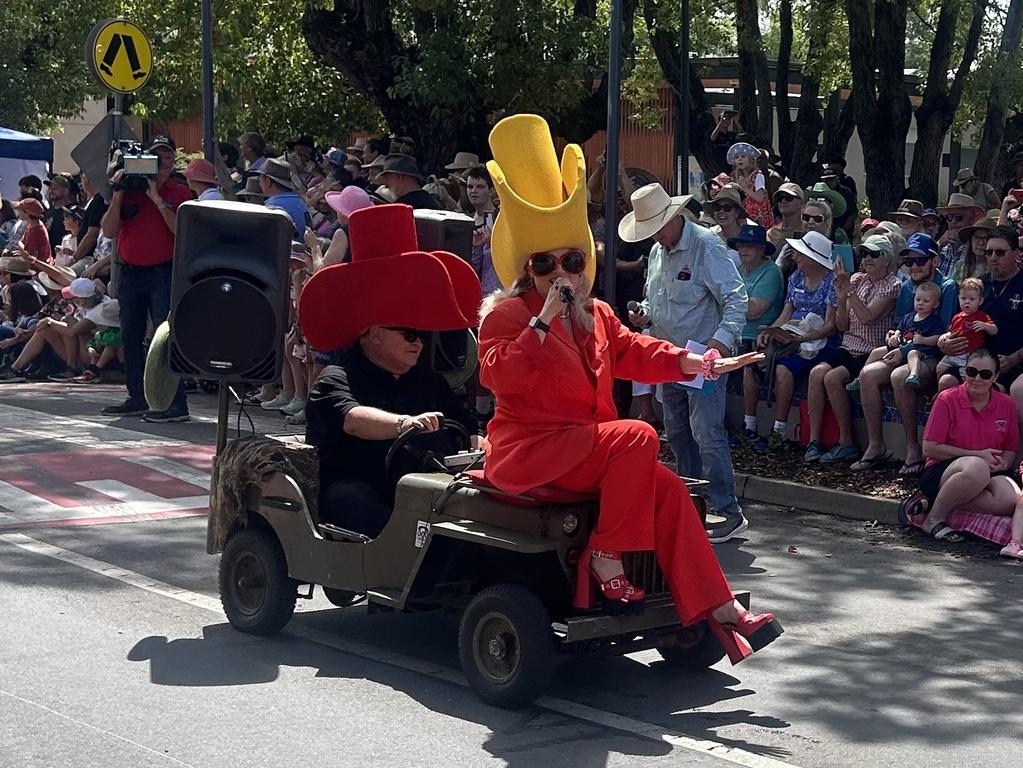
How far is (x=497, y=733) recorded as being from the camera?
584 centimetres

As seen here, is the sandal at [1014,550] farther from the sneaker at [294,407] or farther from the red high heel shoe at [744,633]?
the sneaker at [294,407]

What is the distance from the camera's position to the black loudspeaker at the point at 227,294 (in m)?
7.72

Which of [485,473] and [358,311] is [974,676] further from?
[358,311]

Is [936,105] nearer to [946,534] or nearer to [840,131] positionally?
[840,131]

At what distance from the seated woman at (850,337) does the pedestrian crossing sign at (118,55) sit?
7.69m

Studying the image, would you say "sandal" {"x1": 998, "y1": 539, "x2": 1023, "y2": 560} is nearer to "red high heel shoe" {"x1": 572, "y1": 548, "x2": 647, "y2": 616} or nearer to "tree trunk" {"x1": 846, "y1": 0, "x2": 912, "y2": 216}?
"red high heel shoe" {"x1": 572, "y1": 548, "x2": 647, "y2": 616}

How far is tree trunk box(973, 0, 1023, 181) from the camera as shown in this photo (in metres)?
16.8

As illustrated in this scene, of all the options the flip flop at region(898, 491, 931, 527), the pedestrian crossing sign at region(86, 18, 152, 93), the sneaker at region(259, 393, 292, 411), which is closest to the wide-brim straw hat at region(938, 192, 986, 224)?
the flip flop at region(898, 491, 931, 527)

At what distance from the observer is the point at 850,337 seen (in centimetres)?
1166

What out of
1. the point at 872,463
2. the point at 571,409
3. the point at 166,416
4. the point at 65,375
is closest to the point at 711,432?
the point at 872,463

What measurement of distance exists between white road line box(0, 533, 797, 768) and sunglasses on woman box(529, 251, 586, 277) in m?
1.65

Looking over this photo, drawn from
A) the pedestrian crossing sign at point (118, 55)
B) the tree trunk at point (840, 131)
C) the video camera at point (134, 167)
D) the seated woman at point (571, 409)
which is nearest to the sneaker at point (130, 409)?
the video camera at point (134, 167)

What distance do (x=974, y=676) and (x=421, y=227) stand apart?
386cm

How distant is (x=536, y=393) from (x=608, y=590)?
2.60ft
